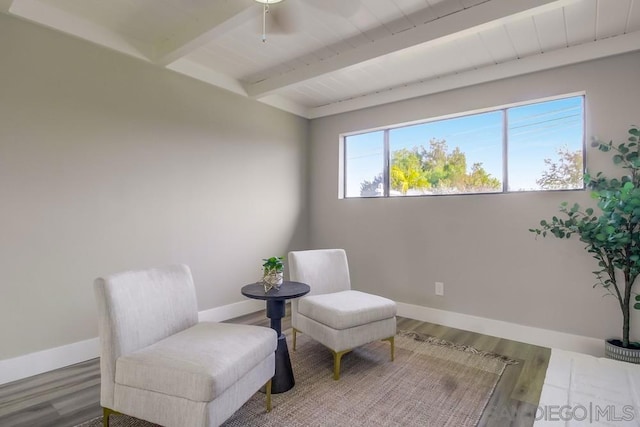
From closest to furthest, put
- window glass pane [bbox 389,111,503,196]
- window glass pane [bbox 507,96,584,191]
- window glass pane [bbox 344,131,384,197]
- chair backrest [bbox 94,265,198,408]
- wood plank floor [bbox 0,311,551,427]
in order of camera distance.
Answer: chair backrest [bbox 94,265,198,408] < wood plank floor [bbox 0,311,551,427] < window glass pane [bbox 507,96,584,191] < window glass pane [bbox 389,111,503,196] < window glass pane [bbox 344,131,384,197]

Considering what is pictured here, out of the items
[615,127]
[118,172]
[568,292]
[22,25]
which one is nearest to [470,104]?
[615,127]

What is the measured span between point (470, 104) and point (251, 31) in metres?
2.14

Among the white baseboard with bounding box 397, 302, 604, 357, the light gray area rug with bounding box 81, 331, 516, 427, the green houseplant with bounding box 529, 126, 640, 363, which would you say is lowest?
the light gray area rug with bounding box 81, 331, 516, 427

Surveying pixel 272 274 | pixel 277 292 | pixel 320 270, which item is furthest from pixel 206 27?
pixel 320 270

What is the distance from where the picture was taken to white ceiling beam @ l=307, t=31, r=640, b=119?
262 centimetres

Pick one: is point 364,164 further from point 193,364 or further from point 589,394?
point 193,364

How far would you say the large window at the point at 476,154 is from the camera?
296 cm

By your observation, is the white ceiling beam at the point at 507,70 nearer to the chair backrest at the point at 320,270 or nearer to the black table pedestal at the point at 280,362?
the chair backrest at the point at 320,270

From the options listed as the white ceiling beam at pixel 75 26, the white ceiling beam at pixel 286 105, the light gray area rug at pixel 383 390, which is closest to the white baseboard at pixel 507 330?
the light gray area rug at pixel 383 390

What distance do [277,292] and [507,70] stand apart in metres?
2.77

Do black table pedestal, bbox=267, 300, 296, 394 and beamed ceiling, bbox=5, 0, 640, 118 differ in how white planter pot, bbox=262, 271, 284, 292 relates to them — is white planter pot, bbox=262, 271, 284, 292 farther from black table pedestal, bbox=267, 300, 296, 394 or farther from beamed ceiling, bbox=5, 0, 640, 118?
beamed ceiling, bbox=5, 0, 640, 118

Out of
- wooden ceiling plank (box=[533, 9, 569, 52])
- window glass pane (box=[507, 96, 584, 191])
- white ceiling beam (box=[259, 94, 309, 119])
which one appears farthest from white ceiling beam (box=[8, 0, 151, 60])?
window glass pane (box=[507, 96, 584, 191])

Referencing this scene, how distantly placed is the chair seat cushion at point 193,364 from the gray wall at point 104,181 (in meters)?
1.27

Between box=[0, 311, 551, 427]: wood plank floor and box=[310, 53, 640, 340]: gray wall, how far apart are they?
49cm
